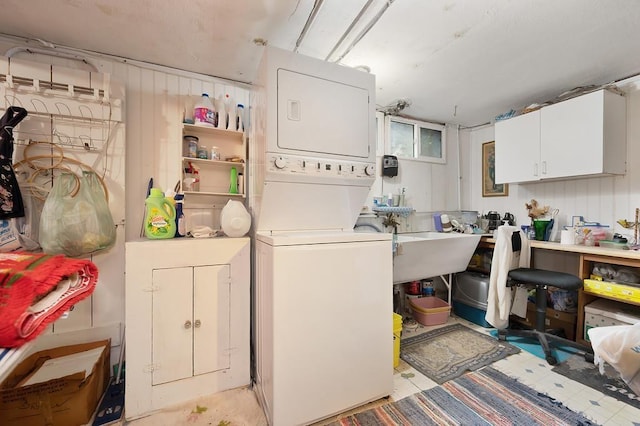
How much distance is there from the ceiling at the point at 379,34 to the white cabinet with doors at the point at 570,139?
Result: 0.25 metres

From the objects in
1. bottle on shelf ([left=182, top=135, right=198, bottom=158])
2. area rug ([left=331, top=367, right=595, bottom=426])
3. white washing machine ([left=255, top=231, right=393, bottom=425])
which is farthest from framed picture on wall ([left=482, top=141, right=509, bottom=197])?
bottle on shelf ([left=182, top=135, right=198, bottom=158])

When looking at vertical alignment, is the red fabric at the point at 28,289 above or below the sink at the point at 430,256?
above

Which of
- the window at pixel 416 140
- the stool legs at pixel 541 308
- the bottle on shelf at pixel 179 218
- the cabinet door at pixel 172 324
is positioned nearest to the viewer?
the cabinet door at pixel 172 324

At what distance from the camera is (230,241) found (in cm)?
167

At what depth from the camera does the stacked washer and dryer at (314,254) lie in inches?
52.2

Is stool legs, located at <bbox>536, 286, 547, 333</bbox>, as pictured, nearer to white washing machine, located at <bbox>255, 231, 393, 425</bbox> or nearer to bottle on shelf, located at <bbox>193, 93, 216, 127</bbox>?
white washing machine, located at <bbox>255, 231, 393, 425</bbox>

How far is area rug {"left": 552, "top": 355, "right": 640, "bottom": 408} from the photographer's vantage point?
1.57 metres

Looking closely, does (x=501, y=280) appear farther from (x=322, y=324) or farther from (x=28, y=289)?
(x=28, y=289)

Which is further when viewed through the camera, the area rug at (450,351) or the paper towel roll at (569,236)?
the paper towel roll at (569,236)

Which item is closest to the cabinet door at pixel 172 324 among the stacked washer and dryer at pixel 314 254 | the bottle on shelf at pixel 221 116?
the stacked washer and dryer at pixel 314 254

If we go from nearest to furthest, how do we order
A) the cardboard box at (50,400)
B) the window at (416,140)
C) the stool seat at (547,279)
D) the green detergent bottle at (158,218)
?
the cardboard box at (50,400) → the green detergent bottle at (158,218) → the stool seat at (547,279) → the window at (416,140)

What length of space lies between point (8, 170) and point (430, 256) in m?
3.03

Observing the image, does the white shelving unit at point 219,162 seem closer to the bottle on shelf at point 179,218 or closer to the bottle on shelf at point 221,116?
the bottle on shelf at point 221,116

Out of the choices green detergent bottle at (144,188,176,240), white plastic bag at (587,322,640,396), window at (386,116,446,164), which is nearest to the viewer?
white plastic bag at (587,322,640,396)
